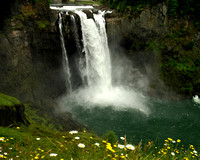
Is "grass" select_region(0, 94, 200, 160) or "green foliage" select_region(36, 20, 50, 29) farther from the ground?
"green foliage" select_region(36, 20, 50, 29)

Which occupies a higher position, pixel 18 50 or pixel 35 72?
pixel 18 50

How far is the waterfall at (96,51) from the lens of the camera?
698 inches

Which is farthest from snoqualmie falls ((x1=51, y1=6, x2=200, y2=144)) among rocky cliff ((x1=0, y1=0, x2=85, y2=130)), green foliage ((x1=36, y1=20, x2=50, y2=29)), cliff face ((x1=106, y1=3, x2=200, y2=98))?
cliff face ((x1=106, y1=3, x2=200, y2=98))

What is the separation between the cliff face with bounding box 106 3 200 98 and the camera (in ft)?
65.6

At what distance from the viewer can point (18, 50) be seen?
14.7 meters

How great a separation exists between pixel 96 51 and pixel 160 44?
759 centimetres

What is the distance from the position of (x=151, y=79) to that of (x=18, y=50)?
1416cm

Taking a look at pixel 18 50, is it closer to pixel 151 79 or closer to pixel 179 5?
pixel 151 79

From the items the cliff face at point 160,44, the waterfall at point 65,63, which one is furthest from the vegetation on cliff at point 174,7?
the waterfall at point 65,63

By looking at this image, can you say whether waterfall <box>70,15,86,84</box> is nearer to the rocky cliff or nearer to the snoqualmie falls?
the snoqualmie falls

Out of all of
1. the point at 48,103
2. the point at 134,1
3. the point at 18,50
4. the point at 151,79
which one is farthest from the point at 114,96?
the point at 134,1

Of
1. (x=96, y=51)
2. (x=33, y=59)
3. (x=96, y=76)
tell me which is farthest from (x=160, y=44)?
(x=33, y=59)

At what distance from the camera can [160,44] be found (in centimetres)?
2069

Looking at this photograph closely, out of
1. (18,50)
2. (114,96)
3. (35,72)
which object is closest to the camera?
(18,50)
